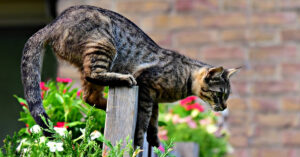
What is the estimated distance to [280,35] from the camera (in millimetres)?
6250

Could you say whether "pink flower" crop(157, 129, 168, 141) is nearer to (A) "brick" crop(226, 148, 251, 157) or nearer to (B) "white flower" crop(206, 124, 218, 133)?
(B) "white flower" crop(206, 124, 218, 133)

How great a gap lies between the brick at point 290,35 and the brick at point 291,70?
11.9 inches

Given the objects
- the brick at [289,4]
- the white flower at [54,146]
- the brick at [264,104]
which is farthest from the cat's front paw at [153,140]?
the brick at [289,4]

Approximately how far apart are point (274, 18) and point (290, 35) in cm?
27

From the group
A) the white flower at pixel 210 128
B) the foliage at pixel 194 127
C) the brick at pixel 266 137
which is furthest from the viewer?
the brick at pixel 266 137

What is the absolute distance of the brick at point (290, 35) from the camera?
6215 mm

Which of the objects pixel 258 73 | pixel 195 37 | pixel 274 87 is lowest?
pixel 274 87

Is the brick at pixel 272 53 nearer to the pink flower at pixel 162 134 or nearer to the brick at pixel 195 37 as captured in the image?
the brick at pixel 195 37

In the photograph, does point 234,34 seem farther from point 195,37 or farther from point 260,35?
point 195,37

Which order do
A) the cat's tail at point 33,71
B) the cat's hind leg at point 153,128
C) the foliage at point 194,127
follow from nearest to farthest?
the cat's tail at point 33,71, the cat's hind leg at point 153,128, the foliage at point 194,127

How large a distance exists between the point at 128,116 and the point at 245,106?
3.70 metres

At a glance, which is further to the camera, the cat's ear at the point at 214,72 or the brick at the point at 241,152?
the brick at the point at 241,152

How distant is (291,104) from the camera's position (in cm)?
614

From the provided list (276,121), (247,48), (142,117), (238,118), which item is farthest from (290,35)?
(142,117)
